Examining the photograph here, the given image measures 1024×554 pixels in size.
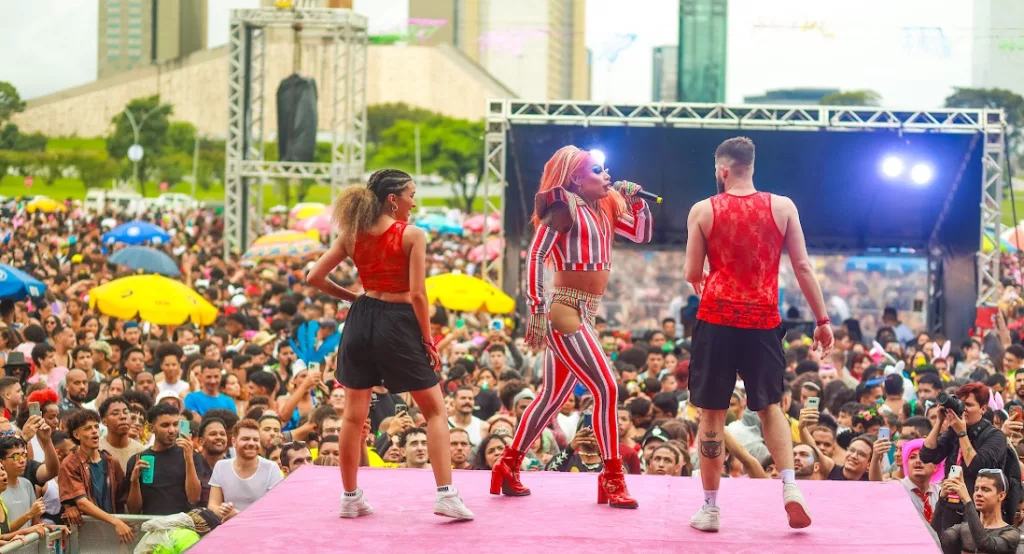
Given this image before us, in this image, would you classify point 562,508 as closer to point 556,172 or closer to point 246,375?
point 556,172

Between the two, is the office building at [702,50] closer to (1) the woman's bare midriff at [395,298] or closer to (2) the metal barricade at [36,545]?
(2) the metal barricade at [36,545]

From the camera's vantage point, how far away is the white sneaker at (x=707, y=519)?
550 centimetres

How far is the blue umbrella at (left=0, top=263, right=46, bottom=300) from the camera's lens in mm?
13102

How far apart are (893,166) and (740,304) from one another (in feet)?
48.0

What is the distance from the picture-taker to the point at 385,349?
571 centimetres

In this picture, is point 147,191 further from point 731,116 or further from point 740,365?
point 740,365

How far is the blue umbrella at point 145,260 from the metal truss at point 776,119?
15.7ft

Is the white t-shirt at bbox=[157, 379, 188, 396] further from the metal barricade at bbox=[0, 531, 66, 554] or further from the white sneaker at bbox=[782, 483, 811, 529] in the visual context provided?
the white sneaker at bbox=[782, 483, 811, 529]

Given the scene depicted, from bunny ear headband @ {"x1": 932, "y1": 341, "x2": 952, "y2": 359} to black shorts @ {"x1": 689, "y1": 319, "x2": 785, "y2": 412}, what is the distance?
8811 mm

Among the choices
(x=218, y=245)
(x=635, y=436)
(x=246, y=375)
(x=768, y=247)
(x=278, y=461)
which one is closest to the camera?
(x=768, y=247)

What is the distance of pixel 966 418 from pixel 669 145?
42.7ft

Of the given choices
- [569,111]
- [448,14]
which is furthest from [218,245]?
[448,14]

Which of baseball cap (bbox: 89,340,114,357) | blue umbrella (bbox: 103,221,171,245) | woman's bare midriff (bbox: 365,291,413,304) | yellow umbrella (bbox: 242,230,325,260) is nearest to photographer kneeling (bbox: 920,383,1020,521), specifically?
woman's bare midriff (bbox: 365,291,413,304)

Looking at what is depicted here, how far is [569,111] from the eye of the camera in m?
19.1
